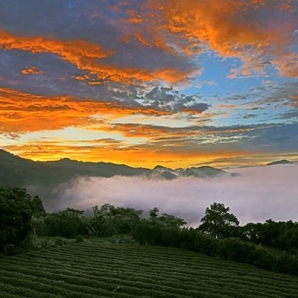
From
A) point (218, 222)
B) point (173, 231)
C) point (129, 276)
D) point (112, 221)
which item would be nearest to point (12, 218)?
point (129, 276)

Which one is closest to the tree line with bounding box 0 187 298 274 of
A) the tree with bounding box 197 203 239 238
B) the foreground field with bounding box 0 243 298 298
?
the tree with bounding box 197 203 239 238

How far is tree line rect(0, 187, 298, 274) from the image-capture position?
139 ft

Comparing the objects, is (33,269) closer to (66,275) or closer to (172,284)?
(66,275)

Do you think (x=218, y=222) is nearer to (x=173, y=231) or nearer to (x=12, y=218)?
(x=173, y=231)

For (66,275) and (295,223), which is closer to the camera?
(66,275)

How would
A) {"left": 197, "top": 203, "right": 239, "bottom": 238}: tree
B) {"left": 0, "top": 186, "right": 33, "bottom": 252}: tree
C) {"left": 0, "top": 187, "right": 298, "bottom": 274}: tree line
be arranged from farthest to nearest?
{"left": 197, "top": 203, "right": 239, "bottom": 238}: tree → {"left": 0, "top": 187, "right": 298, "bottom": 274}: tree line → {"left": 0, "top": 186, "right": 33, "bottom": 252}: tree

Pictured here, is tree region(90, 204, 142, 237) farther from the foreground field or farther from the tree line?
the foreground field

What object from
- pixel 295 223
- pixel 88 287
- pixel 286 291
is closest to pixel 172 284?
pixel 88 287

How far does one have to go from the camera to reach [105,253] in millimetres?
45438

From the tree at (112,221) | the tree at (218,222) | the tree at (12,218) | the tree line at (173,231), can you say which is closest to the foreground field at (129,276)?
the tree at (12,218)

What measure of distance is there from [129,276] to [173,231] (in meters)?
24.9

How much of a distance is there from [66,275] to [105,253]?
1539cm

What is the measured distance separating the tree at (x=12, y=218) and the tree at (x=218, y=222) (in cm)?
3142

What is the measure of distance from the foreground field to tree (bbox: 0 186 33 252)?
222 cm
